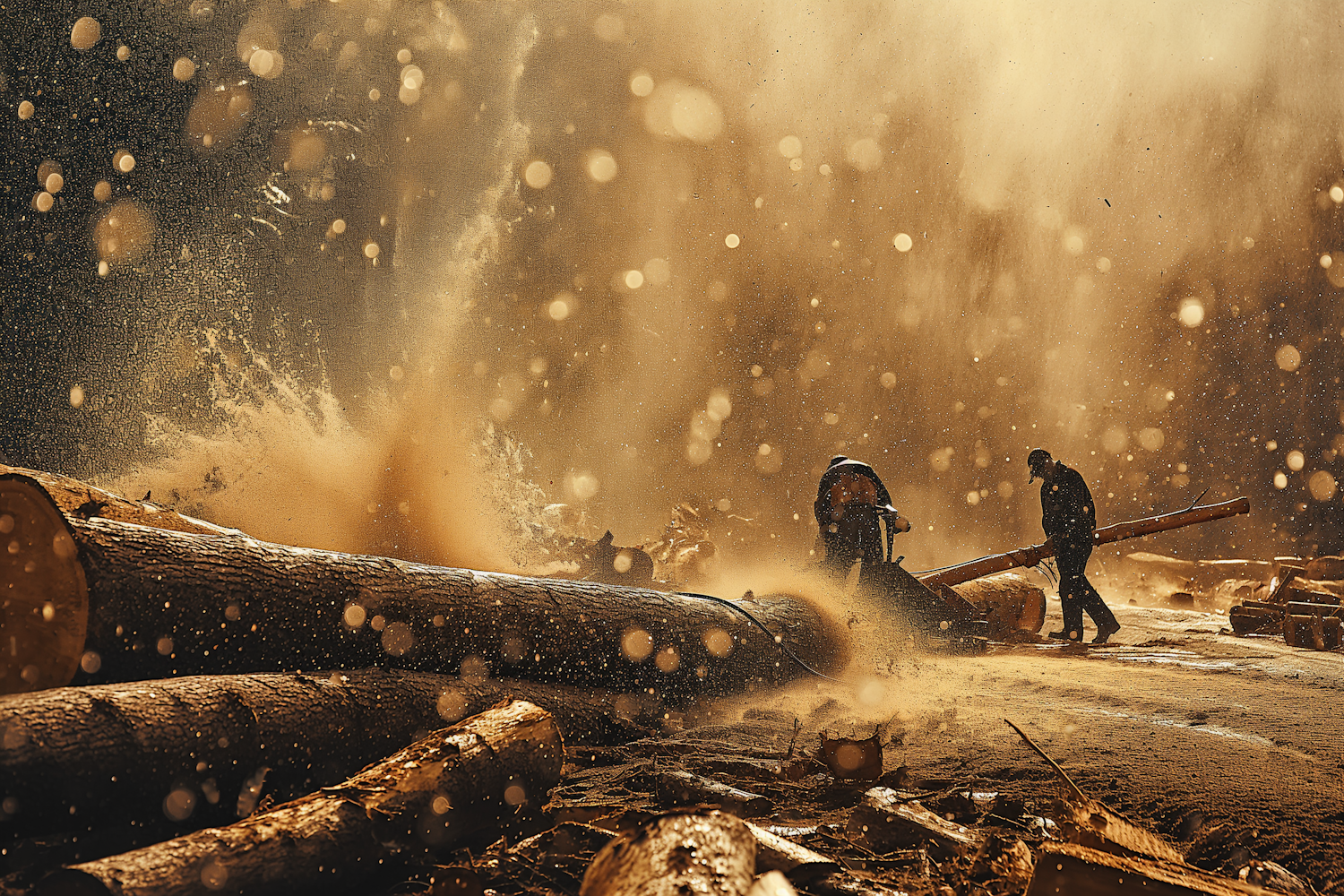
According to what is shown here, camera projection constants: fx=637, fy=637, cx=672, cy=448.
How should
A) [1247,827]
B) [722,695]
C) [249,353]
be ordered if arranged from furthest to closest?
[249,353] < [722,695] < [1247,827]

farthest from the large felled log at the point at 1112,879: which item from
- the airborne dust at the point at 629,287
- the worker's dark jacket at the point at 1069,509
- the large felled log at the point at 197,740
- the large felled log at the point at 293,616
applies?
the airborne dust at the point at 629,287

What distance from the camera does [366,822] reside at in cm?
192

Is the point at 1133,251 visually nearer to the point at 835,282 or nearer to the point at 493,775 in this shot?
the point at 835,282

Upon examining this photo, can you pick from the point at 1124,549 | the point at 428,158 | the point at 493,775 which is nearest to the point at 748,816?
the point at 493,775

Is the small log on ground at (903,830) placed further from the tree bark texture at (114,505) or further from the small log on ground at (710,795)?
the tree bark texture at (114,505)

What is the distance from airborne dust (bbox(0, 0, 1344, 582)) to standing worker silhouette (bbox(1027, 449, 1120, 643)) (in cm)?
854

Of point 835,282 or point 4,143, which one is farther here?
point 835,282

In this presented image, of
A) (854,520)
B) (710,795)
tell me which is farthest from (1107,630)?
(710,795)

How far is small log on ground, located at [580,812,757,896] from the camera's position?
1.49 meters

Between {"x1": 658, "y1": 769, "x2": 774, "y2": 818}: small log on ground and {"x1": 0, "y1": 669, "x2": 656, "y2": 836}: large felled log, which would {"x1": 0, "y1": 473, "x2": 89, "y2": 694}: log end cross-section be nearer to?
{"x1": 0, "y1": 669, "x2": 656, "y2": 836}: large felled log

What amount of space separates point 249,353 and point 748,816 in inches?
757

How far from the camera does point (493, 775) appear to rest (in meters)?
2.28

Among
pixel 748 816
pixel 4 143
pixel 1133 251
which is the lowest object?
pixel 748 816

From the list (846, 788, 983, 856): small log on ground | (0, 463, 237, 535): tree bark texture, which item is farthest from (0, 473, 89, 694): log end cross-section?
(846, 788, 983, 856): small log on ground
